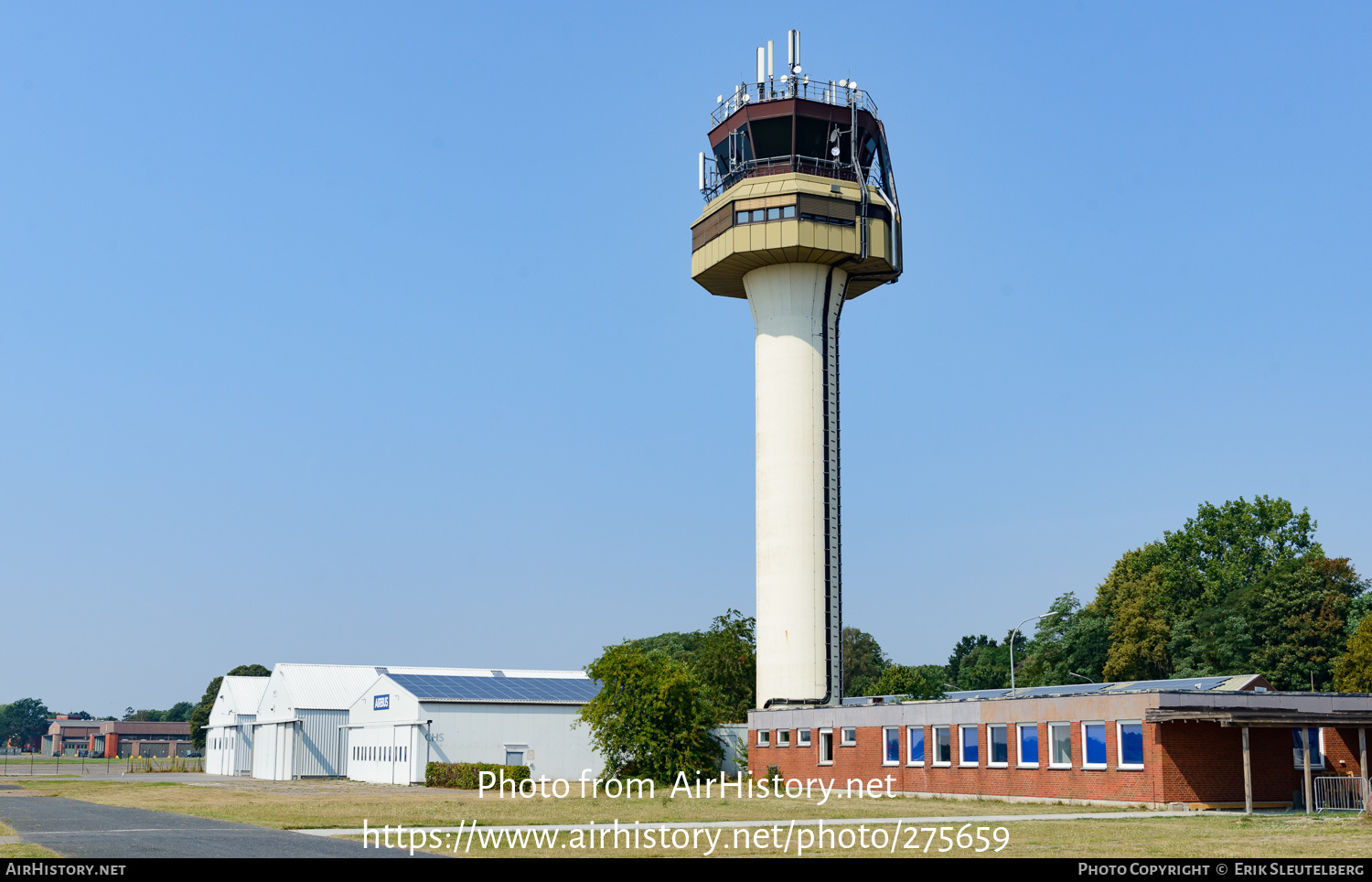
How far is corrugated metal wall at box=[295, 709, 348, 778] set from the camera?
3044 inches

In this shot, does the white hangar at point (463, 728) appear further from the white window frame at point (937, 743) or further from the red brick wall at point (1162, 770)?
the red brick wall at point (1162, 770)

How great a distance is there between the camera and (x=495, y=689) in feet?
236

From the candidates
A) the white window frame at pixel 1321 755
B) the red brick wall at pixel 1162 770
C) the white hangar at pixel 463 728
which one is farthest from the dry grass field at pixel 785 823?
the white hangar at pixel 463 728

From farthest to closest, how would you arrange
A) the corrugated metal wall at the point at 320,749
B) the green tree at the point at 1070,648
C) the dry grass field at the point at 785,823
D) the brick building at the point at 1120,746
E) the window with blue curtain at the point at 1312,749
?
the green tree at the point at 1070,648, the corrugated metal wall at the point at 320,749, the window with blue curtain at the point at 1312,749, the brick building at the point at 1120,746, the dry grass field at the point at 785,823

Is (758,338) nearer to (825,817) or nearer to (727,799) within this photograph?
(727,799)

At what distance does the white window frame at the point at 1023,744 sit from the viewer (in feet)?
146

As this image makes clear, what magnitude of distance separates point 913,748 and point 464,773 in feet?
76.5

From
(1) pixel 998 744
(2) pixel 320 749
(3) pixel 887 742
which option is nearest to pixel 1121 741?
(1) pixel 998 744

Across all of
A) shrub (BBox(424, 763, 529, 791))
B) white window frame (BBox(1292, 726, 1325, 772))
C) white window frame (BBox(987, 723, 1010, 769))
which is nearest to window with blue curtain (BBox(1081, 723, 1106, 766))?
white window frame (BBox(987, 723, 1010, 769))

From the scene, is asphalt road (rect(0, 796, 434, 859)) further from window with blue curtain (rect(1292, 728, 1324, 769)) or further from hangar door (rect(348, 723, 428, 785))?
window with blue curtain (rect(1292, 728, 1324, 769))

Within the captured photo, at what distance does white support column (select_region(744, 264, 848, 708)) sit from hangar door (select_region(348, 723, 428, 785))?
1802cm

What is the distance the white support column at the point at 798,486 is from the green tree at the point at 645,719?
5.61 m

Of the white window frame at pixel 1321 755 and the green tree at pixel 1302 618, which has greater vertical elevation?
the green tree at pixel 1302 618
